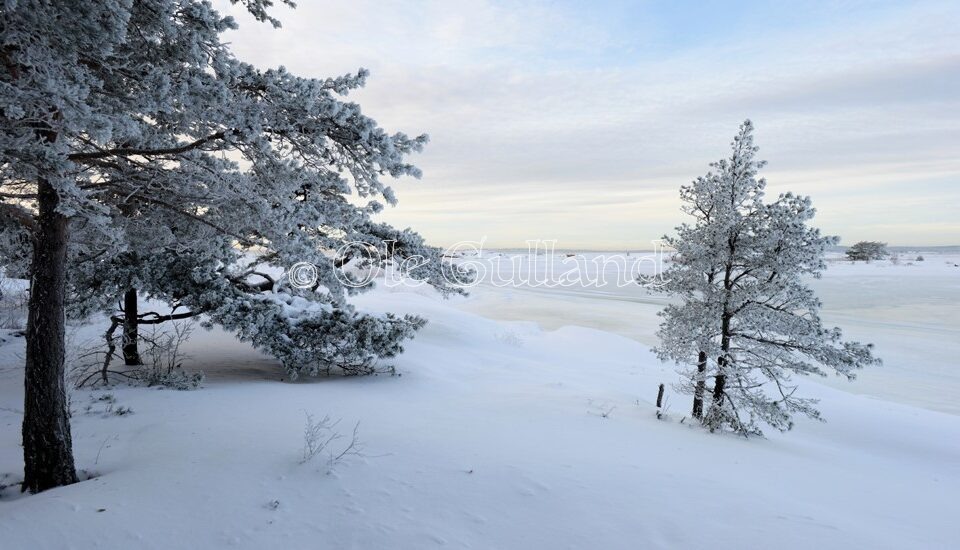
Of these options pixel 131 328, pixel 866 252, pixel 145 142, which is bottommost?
pixel 131 328

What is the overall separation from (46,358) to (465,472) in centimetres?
422

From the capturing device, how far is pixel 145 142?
638 cm

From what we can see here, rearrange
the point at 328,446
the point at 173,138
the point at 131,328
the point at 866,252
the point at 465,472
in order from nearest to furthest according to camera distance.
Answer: the point at 465,472
the point at 328,446
the point at 173,138
the point at 131,328
the point at 866,252

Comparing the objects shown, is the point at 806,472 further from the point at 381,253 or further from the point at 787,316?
the point at 381,253

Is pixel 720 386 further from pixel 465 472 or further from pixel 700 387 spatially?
pixel 465 472

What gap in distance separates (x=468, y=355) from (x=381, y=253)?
7.69 m

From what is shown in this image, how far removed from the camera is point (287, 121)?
17.7 ft

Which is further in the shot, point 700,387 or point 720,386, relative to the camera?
point 700,387

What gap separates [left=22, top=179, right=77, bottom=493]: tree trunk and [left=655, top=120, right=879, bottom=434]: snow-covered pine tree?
9.34m

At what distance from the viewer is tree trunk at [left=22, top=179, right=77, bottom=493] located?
5.09m

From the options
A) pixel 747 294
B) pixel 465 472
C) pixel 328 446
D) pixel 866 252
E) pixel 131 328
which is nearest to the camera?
pixel 465 472

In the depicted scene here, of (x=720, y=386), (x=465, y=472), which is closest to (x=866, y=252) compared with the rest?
(x=720, y=386)

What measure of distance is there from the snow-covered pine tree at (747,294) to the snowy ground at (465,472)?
38.9 inches

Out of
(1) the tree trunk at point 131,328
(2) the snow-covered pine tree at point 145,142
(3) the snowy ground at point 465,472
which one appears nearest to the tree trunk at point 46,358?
(2) the snow-covered pine tree at point 145,142
